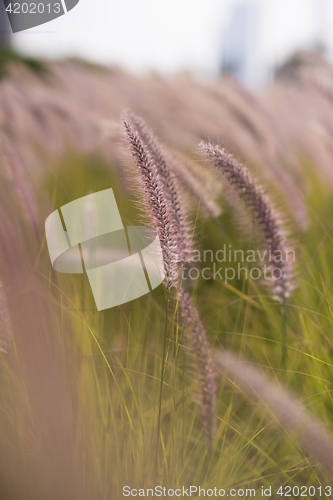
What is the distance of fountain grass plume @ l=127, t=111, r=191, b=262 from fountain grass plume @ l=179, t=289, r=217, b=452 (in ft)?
0.21

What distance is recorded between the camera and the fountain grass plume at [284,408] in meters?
0.37

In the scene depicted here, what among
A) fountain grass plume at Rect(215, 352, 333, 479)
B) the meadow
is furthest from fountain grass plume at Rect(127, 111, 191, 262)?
fountain grass plume at Rect(215, 352, 333, 479)

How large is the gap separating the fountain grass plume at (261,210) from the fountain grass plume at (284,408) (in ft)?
0.39

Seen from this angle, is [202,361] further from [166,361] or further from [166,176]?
[166,176]

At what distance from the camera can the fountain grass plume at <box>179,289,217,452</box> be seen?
0.38m

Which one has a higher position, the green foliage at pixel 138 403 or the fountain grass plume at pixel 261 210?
the fountain grass plume at pixel 261 210

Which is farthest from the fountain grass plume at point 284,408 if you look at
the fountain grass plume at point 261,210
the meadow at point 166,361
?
the fountain grass plume at point 261,210

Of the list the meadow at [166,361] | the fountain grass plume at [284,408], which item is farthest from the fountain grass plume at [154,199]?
the fountain grass plume at [284,408]

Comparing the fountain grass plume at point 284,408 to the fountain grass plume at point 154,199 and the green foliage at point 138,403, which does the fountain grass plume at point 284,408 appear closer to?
the green foliage at point 138,403

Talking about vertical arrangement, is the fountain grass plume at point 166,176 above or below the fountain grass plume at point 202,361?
above

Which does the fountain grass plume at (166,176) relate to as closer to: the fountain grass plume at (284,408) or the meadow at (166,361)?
the meadow at (166,361)

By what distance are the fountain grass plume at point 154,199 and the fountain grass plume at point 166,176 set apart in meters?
0.01

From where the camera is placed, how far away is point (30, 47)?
563 mm

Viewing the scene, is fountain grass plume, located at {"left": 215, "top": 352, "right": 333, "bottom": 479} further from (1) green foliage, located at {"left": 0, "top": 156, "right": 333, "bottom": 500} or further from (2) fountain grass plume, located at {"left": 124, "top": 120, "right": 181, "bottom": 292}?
(2) fountain grass plume, located at {"left": 124, "top": 120, "right": 181, "bottom": 292}
